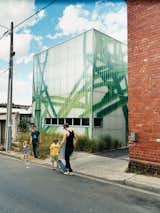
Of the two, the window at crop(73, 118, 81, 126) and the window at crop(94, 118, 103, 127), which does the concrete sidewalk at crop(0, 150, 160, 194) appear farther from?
the window at crop(73, 118, 81, 126)

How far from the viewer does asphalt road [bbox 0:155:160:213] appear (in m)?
4.96

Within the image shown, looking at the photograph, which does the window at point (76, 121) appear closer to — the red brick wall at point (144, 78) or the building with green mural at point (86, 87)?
the building with green mural at point (86, 87)

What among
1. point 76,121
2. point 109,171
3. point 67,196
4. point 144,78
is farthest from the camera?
point 76,121

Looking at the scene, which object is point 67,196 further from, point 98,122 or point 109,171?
point 98,122

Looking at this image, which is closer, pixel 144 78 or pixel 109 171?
pixel 144 78

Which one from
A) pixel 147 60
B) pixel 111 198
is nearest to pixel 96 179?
pixel 111 198

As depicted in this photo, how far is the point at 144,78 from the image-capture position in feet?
26.0

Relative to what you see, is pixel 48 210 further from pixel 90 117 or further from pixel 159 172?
pixel 90 117

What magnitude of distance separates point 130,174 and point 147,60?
380 centimetres

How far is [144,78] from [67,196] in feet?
14.9

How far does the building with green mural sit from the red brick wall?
18.8 feet

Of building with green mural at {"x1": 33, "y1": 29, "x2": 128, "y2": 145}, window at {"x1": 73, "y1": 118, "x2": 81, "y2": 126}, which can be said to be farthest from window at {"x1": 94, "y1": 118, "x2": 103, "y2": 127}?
window at {"x1": 73, "y1": 118, "x2": 81, "y2": 126}

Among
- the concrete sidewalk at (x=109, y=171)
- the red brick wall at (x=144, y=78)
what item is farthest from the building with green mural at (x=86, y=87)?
the red brick wall at (x=144, y=78)

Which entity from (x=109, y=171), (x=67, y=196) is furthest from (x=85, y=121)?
(x=67, y=196)
